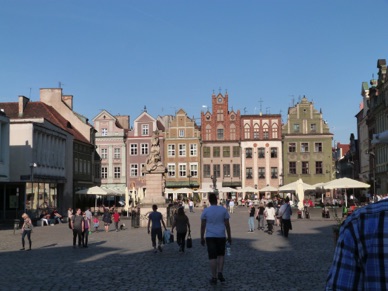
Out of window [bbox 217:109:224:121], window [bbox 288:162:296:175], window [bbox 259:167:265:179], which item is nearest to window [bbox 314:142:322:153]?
window [bbox 288:162:296:175]

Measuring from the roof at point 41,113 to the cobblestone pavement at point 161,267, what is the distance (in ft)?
120

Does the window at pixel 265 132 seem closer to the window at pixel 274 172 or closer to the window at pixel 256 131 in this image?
the window at pixel 256 131

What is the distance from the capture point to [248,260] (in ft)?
55.9

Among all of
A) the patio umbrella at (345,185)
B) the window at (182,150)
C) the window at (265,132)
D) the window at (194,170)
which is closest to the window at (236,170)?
the window at (194,170)

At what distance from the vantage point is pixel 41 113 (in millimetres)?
61406

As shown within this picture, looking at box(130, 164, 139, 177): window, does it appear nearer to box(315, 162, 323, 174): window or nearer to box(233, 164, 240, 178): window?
box(233, 164, 240, 178): window

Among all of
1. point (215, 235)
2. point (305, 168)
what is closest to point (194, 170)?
point (305, 168)

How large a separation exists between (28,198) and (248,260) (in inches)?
→ 1305

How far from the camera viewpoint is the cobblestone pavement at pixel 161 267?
40.6 feet

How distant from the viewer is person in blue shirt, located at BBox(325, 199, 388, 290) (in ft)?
7.15

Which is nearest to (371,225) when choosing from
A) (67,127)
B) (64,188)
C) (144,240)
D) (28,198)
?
(144,240)

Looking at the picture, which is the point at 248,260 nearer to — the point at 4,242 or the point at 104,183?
the point at 4,242

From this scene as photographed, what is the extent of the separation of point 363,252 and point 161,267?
44.7 ft

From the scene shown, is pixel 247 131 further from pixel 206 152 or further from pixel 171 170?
pixel 171 170
